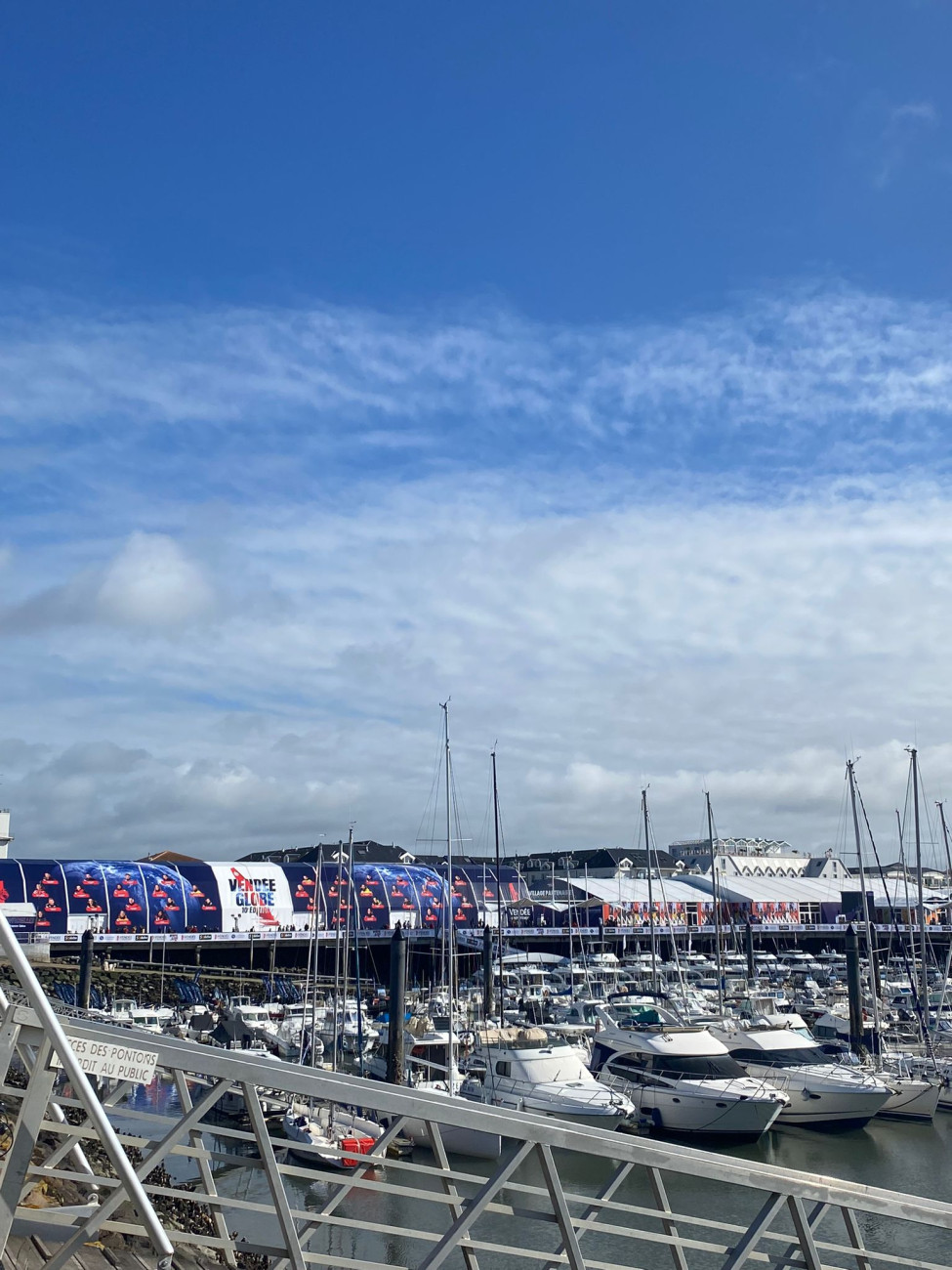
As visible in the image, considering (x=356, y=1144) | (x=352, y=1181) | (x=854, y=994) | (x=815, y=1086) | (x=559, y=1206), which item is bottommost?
(x=815, y=1086)

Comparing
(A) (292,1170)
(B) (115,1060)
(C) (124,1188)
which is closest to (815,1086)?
(A) (292,1170)

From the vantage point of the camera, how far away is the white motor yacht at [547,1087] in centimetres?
3189

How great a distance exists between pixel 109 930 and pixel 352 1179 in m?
75.0

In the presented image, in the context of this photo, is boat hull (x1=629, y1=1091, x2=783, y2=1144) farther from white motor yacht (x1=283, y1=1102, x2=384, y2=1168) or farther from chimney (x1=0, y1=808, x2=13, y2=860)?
chimney (x1=0, y1=808, x2=13, y2=860)

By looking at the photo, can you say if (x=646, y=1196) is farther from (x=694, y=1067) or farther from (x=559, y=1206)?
(x=559, y=1206)

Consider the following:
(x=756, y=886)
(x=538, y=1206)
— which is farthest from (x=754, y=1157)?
(x=756, y=886)

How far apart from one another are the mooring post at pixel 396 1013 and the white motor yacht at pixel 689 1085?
6635 mm

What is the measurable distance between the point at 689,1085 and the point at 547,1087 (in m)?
4.34

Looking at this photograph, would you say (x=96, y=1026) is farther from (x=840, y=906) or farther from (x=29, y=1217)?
(x=840, y=906)

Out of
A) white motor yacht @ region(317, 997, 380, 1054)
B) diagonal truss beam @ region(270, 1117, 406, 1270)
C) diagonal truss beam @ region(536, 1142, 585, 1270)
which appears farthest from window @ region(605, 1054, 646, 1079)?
diagonal truss beam @ region(536, 1142, 585, 1270)

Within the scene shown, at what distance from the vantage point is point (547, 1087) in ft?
108

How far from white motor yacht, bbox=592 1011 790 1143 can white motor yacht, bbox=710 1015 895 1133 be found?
65cm

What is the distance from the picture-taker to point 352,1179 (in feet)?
29.0

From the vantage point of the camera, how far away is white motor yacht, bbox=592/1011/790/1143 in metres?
32.4
